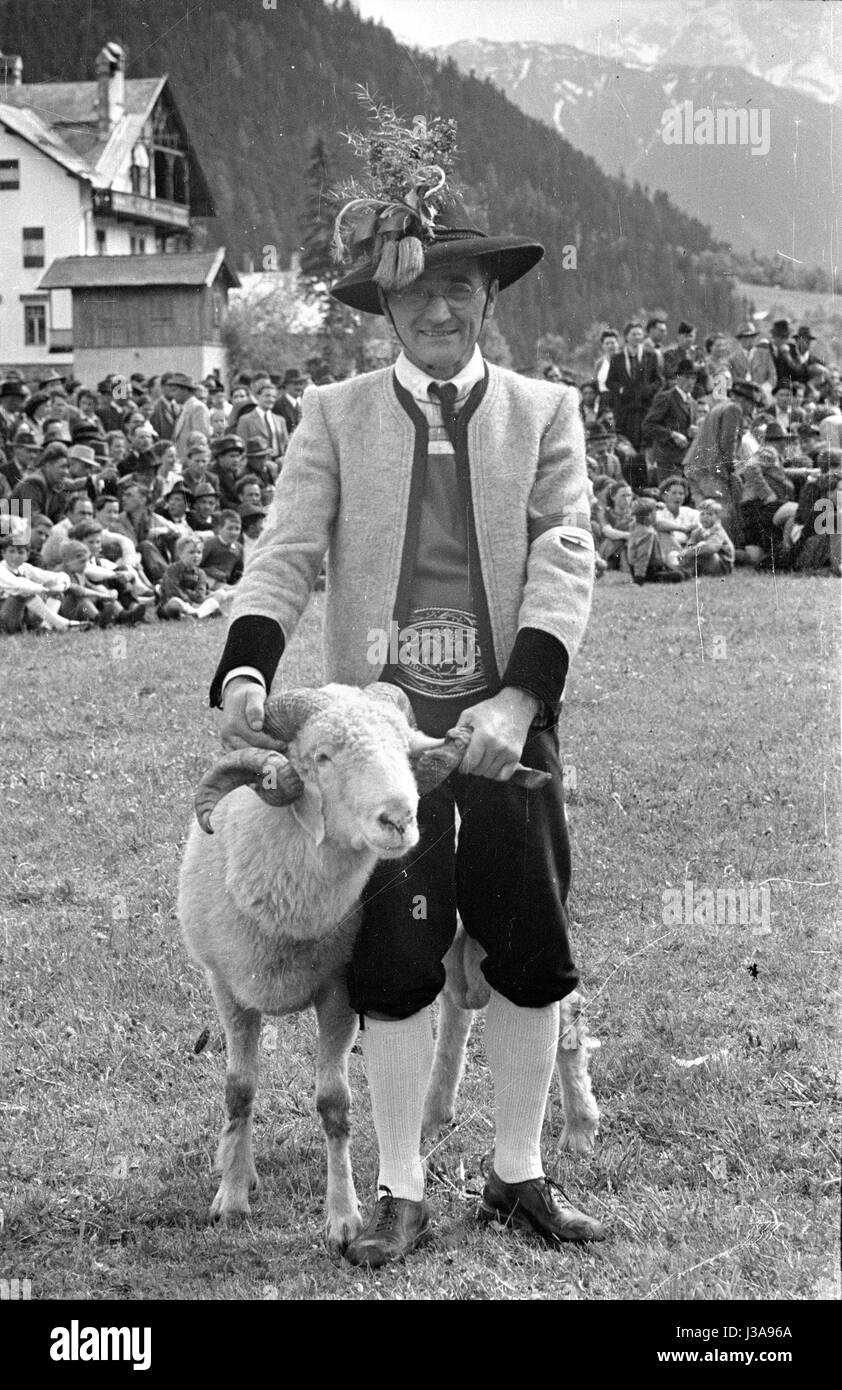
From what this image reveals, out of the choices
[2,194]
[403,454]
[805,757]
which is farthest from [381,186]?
[2,194]

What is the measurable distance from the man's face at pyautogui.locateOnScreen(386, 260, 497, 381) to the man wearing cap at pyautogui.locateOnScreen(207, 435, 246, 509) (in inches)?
458

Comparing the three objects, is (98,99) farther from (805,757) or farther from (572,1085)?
(572,1085)

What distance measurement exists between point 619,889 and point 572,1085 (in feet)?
6.85

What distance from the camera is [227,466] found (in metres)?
15.8

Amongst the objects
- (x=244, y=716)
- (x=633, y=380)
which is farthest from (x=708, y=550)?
(x=244, y=716)

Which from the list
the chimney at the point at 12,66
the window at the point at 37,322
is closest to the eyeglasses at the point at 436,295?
the chimney at the point at 12,66

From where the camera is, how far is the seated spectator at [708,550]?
14.7 m

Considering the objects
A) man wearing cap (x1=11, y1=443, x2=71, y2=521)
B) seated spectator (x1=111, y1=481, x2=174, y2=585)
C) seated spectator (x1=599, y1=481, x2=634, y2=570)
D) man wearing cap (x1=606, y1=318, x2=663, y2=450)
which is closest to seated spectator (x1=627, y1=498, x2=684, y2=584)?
seated spectator (x1=599, y1=481, x2=634, y2=570)

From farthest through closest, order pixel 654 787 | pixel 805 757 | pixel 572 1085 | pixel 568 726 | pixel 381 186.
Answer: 1. pixel 568 726
2. pixel 805 757
3. pixel 654 787
4. pixel 572 1085
5. pixel 381 186

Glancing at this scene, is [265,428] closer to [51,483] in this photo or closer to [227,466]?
[227,466]

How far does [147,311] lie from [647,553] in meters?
20.8

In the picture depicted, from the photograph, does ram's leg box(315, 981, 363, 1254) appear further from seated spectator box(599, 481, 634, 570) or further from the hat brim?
seated spectator box(599, 481, 634, 570)

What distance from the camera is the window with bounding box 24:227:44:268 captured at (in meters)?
26.1
